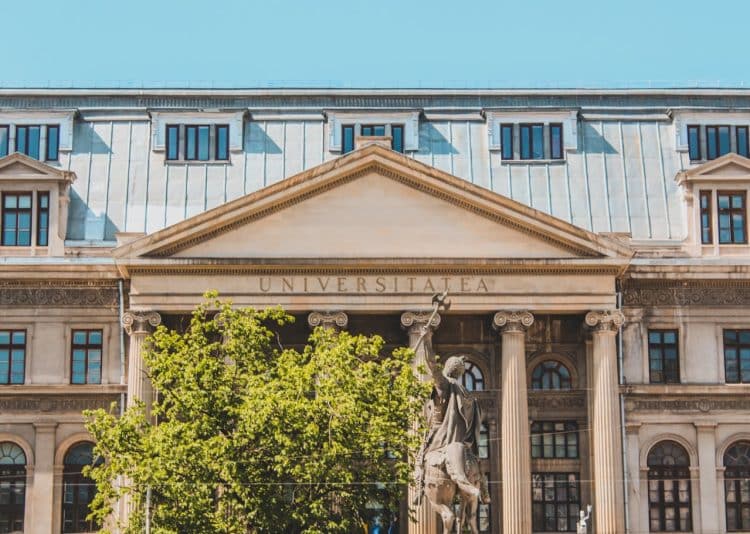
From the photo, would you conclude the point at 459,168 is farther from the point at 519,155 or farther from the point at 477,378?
the point at 477,378

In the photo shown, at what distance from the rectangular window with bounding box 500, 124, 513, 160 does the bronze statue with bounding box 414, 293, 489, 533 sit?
3336 cm

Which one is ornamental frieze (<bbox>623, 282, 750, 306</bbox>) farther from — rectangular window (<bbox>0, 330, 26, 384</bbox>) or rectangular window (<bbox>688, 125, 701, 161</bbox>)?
rectangular window (<bbox>0, 330, 26, 384</bbox>)

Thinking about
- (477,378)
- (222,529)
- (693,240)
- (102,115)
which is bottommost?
(222,529)

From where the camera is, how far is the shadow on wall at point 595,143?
247 feet

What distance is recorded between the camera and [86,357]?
6988 cm

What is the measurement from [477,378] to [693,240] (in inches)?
417

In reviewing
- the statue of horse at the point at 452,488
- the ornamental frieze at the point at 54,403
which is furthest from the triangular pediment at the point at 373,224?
the statue of horse at the point at 452,488

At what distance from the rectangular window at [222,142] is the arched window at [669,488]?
21.9 meters

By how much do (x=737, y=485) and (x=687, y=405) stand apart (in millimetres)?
3746

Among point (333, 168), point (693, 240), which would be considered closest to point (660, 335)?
point (693, 240)

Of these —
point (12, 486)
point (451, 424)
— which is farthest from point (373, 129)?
point (451, 424)

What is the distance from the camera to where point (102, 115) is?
249ft

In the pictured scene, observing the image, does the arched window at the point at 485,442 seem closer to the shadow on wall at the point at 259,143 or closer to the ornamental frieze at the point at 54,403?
the ornamental frieze at the point at 54,403

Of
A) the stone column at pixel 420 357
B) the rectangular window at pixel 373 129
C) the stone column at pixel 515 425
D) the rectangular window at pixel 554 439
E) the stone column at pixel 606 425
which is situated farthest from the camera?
the rectangular window at pixel 373 129
